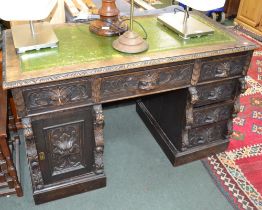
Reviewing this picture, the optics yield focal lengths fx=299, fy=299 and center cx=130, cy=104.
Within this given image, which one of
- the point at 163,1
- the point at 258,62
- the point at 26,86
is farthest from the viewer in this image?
the point at 258,62

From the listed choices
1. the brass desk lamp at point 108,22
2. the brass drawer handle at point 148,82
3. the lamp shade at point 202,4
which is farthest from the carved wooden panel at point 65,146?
the lamp shade at point 202,4

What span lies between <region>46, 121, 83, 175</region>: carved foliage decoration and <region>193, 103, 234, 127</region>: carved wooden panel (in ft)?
2.34

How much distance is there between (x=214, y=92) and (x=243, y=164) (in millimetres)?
593

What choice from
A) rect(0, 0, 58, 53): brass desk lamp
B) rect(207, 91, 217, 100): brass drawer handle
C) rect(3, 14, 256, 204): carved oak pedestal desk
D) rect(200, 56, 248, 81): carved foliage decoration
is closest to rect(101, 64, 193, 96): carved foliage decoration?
rect(3, 14, 256, 204): carved oak pedestal desk

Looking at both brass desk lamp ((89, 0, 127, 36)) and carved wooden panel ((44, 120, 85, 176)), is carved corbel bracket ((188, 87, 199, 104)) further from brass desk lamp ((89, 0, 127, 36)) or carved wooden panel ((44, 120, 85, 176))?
carved wooden panel ((44, 120, 85, 176))

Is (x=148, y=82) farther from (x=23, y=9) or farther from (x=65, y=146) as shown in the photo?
(x=23, y=9)

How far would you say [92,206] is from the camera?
169cm

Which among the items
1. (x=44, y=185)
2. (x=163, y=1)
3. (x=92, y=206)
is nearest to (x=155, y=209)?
(x=92, y=206)

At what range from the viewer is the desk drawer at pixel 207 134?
6.26ft

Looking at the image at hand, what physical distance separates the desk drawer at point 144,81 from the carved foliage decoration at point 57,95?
0.10m

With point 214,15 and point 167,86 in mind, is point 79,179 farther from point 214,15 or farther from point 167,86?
point 214,15

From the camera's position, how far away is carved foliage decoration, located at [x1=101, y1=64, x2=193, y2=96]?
1444 mm

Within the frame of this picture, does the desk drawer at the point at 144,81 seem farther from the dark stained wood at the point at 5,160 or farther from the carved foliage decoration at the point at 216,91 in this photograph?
the dark stained wood at the point at 5,160

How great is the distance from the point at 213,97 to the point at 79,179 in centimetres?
92
